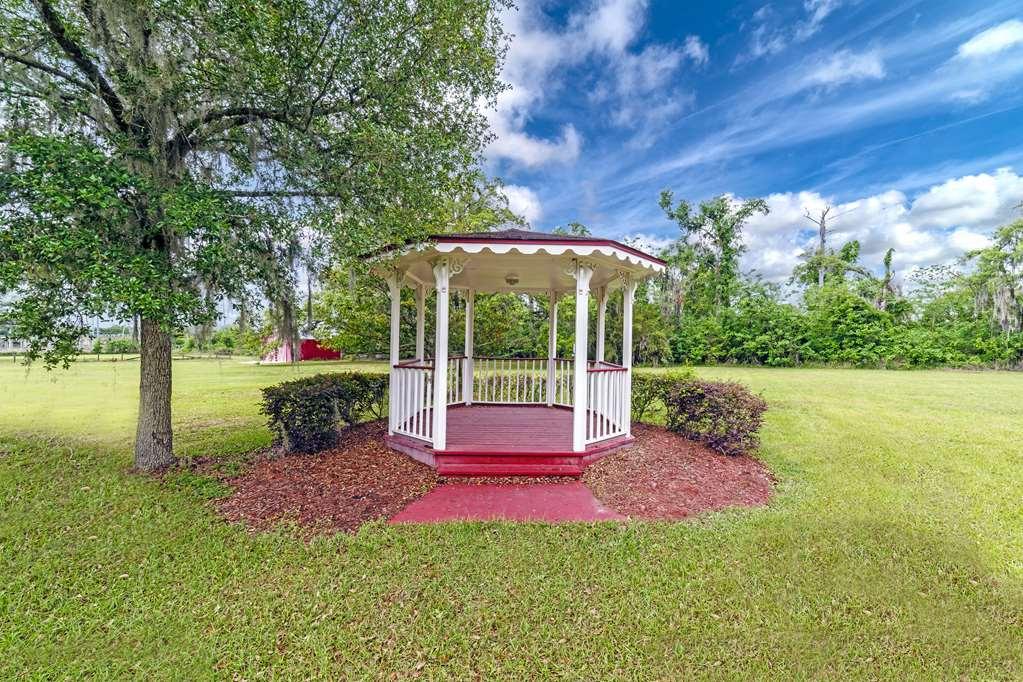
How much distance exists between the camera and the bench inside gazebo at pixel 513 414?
4.91m

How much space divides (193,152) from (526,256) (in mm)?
3847

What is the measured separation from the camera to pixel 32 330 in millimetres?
4121

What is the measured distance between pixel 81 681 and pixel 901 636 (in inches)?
170

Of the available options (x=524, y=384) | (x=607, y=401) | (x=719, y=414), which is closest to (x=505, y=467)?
(x=607, y=401)

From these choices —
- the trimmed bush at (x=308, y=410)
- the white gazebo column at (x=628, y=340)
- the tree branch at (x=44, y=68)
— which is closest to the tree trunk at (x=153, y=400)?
the trimmed bush at (x=308, y=410)

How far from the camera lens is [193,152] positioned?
4.68 meters

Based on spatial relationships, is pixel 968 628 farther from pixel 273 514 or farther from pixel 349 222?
pixel 349 222

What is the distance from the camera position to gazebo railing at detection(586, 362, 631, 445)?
5512 millimetres

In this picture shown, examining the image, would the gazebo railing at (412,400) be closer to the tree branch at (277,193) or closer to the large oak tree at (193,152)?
the large oak tree at (193,152)

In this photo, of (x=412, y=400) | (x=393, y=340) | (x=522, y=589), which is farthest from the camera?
(x=393, y=340)

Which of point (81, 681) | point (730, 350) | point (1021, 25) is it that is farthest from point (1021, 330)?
point (81, 681)

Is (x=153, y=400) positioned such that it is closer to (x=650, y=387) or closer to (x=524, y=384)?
(x=524, y=384)

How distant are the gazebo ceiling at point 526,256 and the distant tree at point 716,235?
2020cm

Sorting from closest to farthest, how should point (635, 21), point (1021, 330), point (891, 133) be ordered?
1. point (635, 21)
2. point (891, 133)
3. point (1021, 330)
